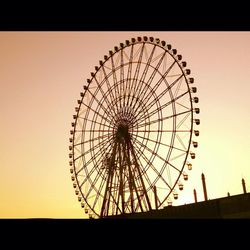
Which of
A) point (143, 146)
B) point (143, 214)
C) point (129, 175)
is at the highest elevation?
point (143, 146)

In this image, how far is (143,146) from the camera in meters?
19.5

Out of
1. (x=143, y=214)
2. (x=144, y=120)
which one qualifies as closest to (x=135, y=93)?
(x=144, y=120)
